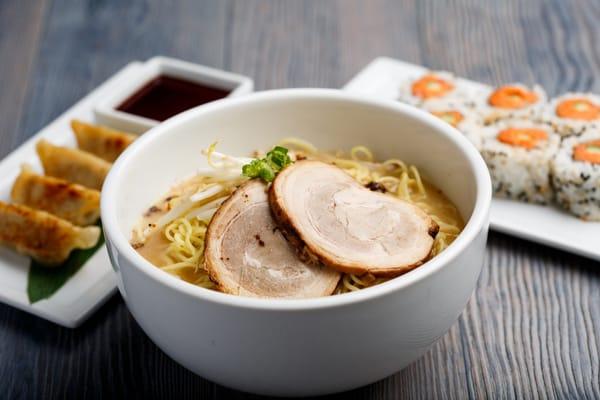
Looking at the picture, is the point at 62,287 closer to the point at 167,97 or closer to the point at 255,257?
the point at 255,257

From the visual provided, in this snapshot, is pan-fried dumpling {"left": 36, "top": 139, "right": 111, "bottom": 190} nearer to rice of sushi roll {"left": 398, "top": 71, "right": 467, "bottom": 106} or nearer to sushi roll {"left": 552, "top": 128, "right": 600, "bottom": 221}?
rice of sushi roll {"left": 398, "top": 71, "right": 467, "bottom": 106}

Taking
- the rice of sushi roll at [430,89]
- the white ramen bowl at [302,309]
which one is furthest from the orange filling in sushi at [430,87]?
the white ramen bowl at [302,309]

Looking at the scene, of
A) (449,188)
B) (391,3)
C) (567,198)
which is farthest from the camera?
(391,3)

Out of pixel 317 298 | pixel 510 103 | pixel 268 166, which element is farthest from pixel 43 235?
pixel 510 103

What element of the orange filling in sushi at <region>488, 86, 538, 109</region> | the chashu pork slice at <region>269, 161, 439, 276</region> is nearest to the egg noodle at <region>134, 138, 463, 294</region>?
the chashu pork slice at <region>269, 161, 439, 276</region>

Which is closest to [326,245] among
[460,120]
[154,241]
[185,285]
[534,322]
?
[185,285]

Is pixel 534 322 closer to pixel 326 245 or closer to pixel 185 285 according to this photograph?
pixel 326 245

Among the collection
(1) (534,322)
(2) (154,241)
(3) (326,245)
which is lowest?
(1) (534,322)
